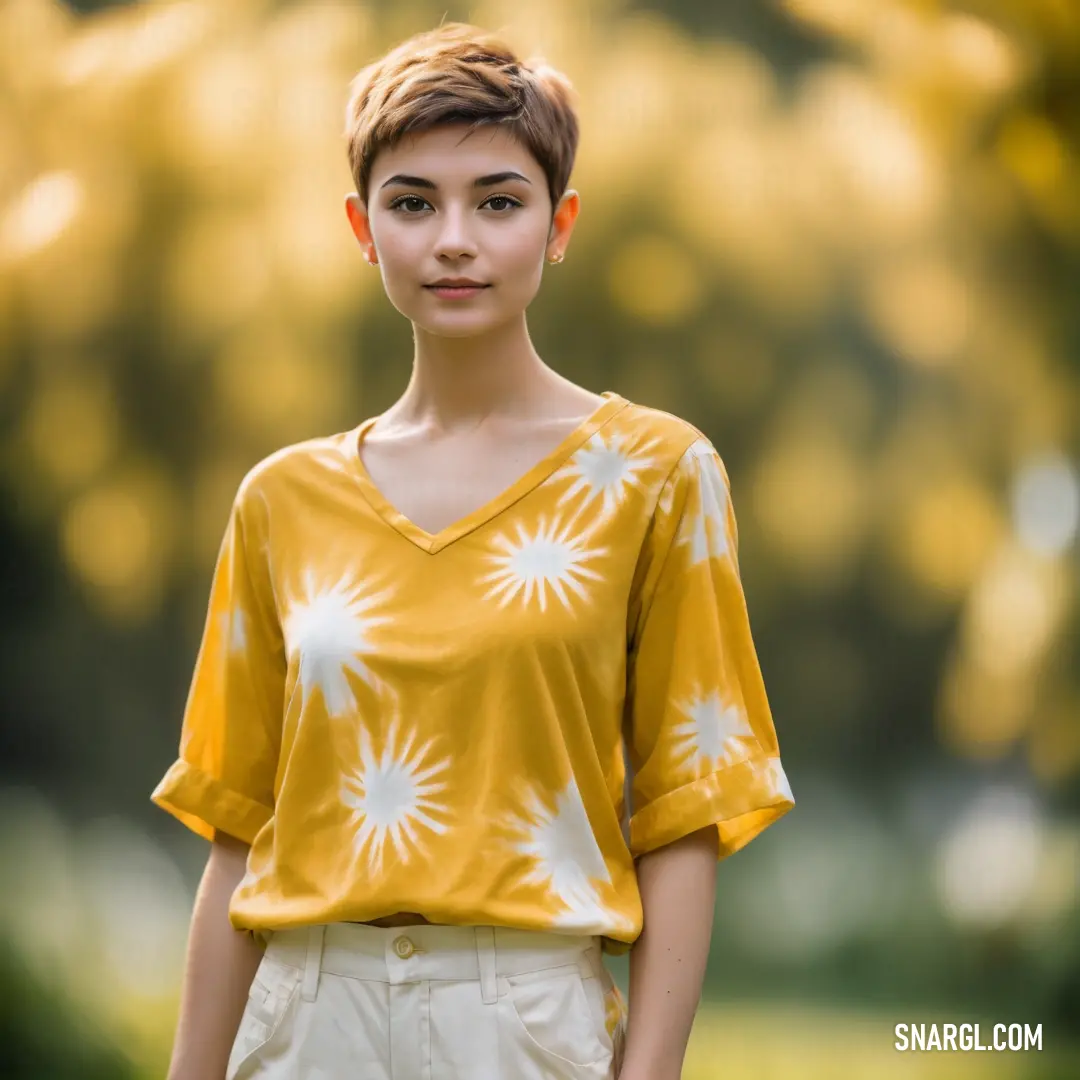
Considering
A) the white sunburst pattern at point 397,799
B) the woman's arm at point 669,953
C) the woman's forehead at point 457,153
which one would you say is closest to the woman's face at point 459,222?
the woman's forehead at point 457,153

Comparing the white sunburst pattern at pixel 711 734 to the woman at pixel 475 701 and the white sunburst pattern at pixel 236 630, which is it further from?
the white sunburst pattern at pixel 236 630

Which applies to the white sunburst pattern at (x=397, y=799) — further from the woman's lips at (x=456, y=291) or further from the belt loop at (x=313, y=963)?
the woman's lips at (x=456, y=291)

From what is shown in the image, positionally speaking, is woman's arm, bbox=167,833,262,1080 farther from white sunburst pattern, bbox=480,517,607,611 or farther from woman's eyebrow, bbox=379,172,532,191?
woman's eyebrow, bbox=379,172,532,191

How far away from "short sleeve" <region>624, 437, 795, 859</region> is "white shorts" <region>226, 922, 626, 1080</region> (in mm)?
135

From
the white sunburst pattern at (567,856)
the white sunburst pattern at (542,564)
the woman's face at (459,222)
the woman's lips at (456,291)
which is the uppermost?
the woman's face at (459,222)

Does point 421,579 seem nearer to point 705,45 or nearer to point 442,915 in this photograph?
point 442,915

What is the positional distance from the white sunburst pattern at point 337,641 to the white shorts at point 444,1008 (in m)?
0.18

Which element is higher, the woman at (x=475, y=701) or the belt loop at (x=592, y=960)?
the woman at (x=475, y=701)

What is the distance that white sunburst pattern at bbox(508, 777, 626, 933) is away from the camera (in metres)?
1.23

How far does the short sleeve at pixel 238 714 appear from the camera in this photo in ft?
4.58

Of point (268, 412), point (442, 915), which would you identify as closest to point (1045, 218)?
point (268, 412)

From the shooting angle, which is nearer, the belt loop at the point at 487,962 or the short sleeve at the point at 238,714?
the belt loop at the point at 487,962

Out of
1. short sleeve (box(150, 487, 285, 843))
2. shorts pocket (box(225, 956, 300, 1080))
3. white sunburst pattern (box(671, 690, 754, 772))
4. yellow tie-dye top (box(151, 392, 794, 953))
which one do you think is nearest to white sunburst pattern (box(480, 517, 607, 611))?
yellow tie-dye top (box(151, 392, 794, 953))

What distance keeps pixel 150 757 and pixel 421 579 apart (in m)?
1.79
